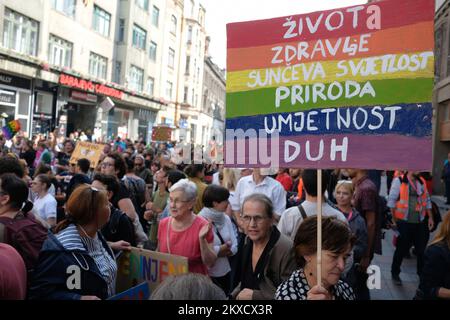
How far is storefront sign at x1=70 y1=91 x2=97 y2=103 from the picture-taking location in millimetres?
25250

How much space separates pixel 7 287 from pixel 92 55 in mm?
27073

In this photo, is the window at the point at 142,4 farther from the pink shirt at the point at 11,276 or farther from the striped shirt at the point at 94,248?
the pink shirt at the point at 11,276

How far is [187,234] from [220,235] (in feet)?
1.88

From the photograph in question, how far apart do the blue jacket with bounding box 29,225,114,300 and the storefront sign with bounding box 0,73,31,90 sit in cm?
1921

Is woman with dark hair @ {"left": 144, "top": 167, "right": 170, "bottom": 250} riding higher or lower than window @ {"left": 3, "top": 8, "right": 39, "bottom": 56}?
lower

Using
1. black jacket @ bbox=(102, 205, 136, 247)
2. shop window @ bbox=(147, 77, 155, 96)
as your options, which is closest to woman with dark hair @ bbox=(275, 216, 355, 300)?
black jacket @ bbox=(102, 205, 136, 247)

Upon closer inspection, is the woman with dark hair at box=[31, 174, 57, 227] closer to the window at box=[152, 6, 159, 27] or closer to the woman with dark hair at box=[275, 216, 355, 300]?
the woman with dark hair at box=[275, 216, 355, 300]

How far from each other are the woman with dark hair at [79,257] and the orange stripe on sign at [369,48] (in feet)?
4.54

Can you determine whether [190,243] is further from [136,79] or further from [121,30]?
[136,79]

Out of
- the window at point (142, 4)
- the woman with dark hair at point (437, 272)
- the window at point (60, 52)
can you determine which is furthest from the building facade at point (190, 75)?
the woman with dark hair at point (437, 272)

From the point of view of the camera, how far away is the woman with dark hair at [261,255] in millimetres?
2957

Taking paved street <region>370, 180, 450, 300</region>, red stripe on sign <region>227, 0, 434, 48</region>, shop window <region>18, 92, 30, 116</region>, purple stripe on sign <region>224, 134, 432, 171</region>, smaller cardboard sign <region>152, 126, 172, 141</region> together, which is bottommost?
paved street <region>370, 180, 450, 300</region>

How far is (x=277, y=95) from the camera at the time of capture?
A: 3004mm
